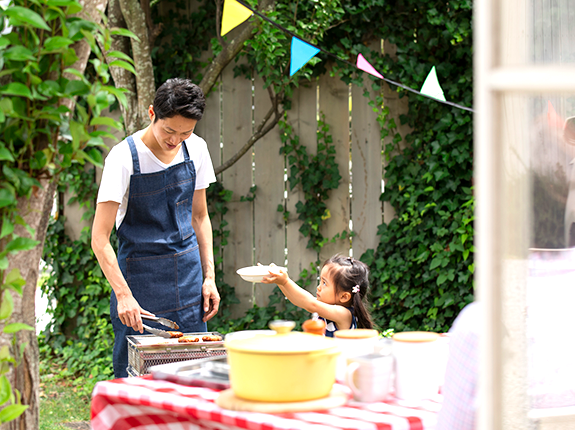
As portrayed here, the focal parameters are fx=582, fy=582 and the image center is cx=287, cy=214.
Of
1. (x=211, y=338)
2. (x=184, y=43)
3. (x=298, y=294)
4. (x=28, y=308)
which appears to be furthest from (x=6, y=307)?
(x=184, y=43)

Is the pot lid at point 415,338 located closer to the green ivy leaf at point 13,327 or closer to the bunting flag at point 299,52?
the green ivy leaf at point 13,327

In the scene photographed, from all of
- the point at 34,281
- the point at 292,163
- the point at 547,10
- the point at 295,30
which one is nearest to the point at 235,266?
the point at 292,163

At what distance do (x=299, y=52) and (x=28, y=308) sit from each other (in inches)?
77.8

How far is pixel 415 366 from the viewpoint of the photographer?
1.01 meters

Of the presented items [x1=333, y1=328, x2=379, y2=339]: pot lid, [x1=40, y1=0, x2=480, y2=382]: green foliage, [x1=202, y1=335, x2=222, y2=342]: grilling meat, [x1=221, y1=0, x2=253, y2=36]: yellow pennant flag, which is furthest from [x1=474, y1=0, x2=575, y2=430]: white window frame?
[x1=40, y1=0, x2=480, y2=382]: green foliage

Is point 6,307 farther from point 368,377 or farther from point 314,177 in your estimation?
point 314,177

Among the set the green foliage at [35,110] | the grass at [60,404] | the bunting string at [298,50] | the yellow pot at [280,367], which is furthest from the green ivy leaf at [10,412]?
the grass at [60,404]

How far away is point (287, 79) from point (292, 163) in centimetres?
52

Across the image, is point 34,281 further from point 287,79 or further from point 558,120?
point 287,79

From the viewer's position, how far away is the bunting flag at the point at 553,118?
2.78 feet

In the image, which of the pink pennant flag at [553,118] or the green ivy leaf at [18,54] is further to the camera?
the green ivy leaf at [18,54]

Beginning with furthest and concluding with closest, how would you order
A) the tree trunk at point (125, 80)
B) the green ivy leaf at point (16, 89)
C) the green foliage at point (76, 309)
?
the green foliage at point (76, 309)
the tree trunk at point (125, 80)
the green ivy leaf at point (16, 89)

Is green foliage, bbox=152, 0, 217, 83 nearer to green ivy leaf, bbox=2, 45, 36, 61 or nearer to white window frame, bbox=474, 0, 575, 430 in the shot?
green ivy leaf, bbox=2, 45, 36, 61

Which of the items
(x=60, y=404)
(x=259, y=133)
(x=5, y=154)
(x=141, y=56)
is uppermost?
(x=141, y=56)
